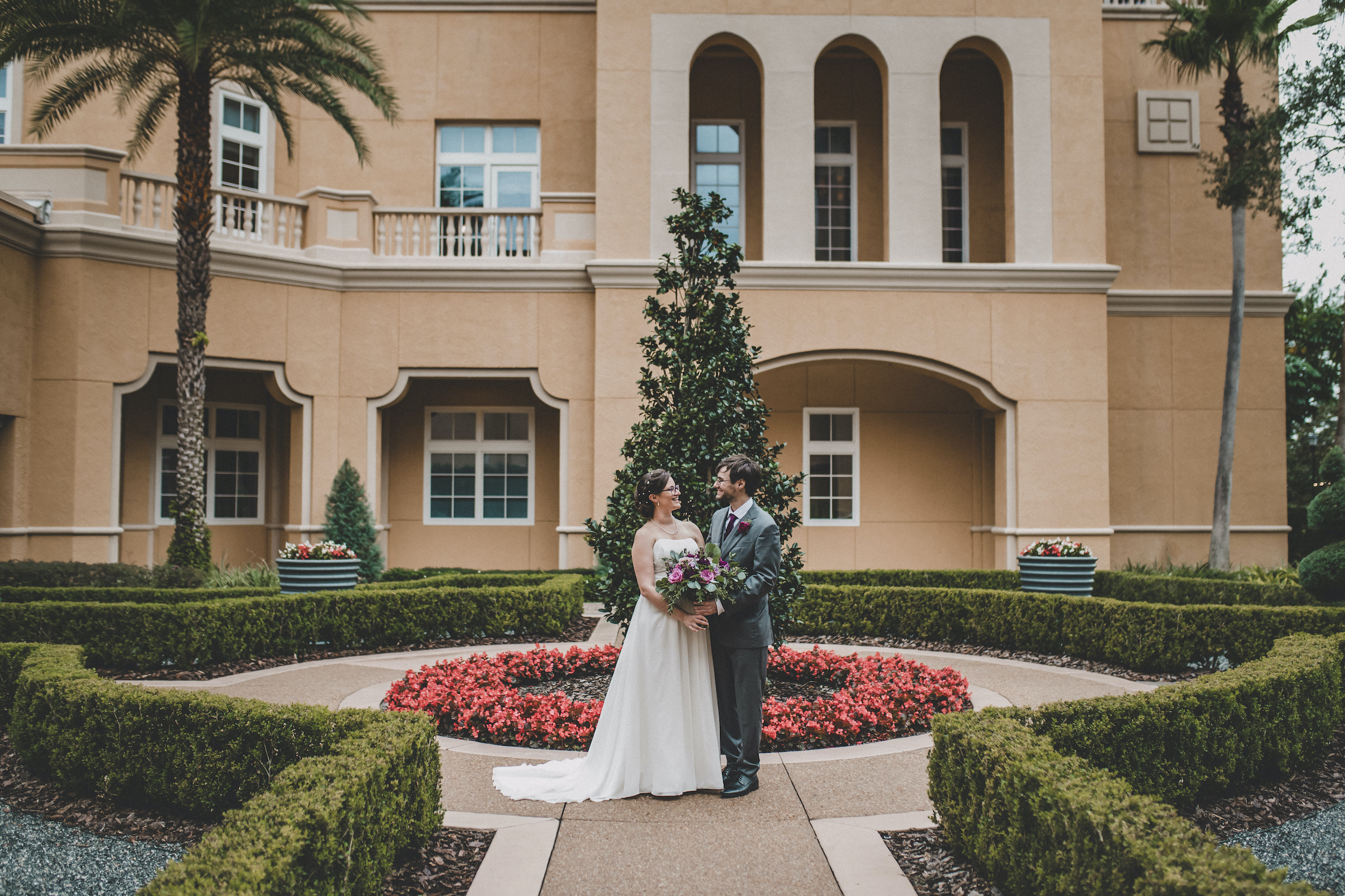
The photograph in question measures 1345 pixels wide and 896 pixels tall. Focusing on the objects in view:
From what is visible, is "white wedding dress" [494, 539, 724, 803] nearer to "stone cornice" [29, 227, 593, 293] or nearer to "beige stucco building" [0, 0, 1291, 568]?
"beige stucco building" [0, 0, 1291, 568]

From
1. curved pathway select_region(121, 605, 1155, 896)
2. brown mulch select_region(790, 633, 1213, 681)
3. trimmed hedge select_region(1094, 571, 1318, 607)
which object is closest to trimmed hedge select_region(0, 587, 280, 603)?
curved pathway select_region(121, 605, 1155, 896)

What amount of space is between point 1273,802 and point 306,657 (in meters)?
9.07

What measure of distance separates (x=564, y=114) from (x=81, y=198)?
8392mm

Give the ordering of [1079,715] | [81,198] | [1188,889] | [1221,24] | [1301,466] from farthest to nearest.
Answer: [1301,466]
[1221,24]
[81,198]
[1079,715]
[1188,889]

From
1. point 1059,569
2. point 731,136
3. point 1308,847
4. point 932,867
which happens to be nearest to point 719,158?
point 731,136

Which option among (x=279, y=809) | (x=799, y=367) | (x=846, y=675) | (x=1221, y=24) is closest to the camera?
(x=279, y=809)

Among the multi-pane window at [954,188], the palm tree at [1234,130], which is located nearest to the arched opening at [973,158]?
the multi-pane window at [954,188]

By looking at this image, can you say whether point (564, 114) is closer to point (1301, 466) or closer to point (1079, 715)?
point (1079, 715)

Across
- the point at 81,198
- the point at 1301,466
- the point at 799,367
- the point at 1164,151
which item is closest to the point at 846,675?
the point at 799,367

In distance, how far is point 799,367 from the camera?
1716cm

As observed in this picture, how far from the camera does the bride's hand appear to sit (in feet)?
16.9

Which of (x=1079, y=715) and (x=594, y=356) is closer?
(x=1079, y=715)

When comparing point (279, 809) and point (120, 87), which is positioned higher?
point (120, 87)

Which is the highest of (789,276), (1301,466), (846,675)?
(789,276)
